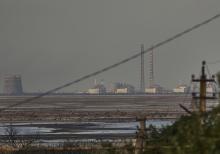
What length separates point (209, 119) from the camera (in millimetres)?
15180

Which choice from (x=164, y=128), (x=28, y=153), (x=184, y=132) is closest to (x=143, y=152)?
(x=164, y=128)

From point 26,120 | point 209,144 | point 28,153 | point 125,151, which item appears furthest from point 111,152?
point 26,120

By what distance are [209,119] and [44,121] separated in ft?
288

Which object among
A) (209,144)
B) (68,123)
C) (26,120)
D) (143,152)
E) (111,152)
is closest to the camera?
(209,144)

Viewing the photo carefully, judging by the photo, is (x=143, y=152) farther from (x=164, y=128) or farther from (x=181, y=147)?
(x=181, y=147)

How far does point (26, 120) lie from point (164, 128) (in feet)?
284

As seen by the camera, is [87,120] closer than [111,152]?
No

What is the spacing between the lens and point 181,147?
49.0 ft

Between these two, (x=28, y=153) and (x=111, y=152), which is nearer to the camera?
(x=111, y=152)

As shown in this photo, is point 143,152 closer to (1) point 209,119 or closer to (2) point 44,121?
(1) point 209,119

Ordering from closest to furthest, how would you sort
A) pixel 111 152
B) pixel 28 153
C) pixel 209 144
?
pixel 209 144 → pixel 111 152 → pixel 28 153

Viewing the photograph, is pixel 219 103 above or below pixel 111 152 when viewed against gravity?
above

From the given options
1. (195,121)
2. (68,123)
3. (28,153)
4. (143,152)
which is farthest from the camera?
(68,123)

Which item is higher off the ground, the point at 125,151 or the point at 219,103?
the point at 219,103
